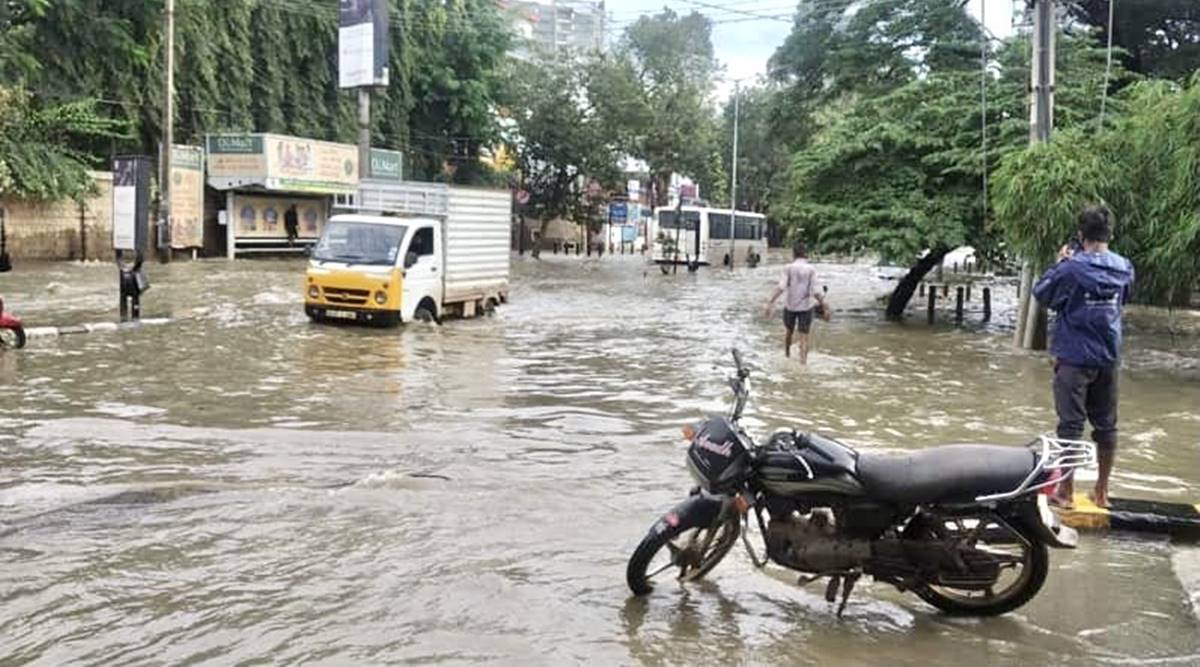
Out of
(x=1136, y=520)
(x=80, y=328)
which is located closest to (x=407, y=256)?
(x=80, y=328)

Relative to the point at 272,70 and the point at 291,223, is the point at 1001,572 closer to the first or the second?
the point at 291,223

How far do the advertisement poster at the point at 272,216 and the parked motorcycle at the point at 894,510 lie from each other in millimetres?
31912

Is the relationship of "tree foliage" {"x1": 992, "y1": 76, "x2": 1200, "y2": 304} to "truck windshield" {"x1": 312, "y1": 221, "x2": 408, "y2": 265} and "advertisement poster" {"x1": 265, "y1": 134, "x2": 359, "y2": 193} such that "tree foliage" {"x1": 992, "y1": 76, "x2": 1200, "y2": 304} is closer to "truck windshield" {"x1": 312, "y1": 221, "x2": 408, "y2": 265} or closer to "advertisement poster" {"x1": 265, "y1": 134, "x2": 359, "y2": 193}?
"truck windshield" {"x1": 312, "y1": 221, "x2": 408, "y2": 265}

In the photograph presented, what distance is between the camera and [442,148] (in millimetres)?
48750

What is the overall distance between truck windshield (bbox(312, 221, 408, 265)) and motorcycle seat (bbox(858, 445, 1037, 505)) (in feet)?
44.3

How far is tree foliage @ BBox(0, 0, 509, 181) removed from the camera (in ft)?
80.1

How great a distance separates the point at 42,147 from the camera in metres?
28.9

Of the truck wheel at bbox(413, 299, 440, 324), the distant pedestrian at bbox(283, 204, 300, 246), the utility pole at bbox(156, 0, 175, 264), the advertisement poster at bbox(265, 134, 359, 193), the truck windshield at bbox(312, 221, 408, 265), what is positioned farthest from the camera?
the distant pedestrian at bbox(283, 204, 300, 246)

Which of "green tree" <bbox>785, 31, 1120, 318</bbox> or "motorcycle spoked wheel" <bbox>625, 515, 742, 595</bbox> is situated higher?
"green tree" <bbox>785, 31, 1120, 318</bbox>

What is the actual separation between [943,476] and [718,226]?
147 ft

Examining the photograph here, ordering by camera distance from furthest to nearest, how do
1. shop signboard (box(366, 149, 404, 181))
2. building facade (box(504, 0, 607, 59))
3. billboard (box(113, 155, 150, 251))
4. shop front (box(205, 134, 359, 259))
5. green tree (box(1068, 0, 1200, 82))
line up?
building facade (box(504, 0, 607, 59)), shop signboard (box(366, 149, 404, 181)), shop front (box(205, 134, 359, 259)), green tree (box(1068, 0, 1200, 82)), billboard (box(113, 155, 150, 251))

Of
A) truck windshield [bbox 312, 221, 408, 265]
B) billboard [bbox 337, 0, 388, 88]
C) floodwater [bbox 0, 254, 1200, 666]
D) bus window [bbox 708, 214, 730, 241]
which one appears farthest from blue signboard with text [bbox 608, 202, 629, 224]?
floodwater [bbox 0, 254, 1200, 666]

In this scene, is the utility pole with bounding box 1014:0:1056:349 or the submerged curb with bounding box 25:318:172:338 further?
the utility pole with bounding box 1014:0:1056:349

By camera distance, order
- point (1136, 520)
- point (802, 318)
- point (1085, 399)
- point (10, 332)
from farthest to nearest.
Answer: point (802, 318)
point (10, 332)
point (1136, 520)
point (1085, 399)
